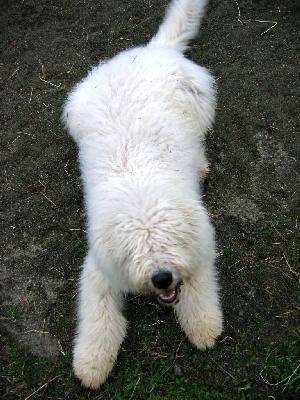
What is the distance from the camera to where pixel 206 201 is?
414 centimetres

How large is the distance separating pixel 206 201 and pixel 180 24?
1.49 m

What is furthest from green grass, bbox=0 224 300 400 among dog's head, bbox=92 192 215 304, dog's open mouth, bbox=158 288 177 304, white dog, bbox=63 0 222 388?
dog's head, bbox=92 192 215 304

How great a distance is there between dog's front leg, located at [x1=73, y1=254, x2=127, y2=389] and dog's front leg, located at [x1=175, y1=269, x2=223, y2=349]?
1.40ft

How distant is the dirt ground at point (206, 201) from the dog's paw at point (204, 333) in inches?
2.7

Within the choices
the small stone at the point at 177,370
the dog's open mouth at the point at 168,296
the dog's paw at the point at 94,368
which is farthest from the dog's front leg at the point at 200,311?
the dog's paw at the point at 94,368

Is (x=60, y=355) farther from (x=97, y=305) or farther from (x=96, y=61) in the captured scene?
(x=96, y=61)

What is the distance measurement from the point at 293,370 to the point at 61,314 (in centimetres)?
166

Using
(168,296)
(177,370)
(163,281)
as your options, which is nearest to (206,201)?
(168,296)

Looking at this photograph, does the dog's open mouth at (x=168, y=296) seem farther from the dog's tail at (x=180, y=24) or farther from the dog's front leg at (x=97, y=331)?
the dog's tail at (x=180, y=24)

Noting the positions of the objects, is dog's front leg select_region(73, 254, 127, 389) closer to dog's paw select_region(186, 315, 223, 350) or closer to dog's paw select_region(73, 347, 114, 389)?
dog's paw select_region(73, 347, 114, 389)

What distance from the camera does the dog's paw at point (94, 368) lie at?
11.3 feet

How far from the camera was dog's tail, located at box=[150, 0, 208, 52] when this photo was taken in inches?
169

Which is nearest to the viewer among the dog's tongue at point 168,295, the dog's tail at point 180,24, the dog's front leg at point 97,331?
the dog's tongue at point 168,295

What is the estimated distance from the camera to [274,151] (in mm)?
4344
